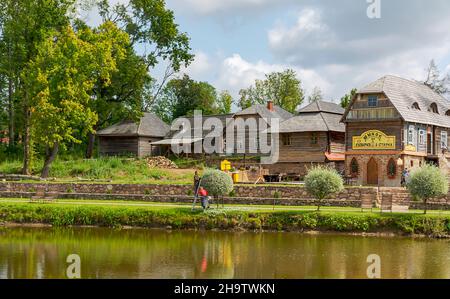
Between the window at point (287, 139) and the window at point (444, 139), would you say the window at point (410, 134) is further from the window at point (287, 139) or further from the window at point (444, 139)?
the window at point (287, 139)

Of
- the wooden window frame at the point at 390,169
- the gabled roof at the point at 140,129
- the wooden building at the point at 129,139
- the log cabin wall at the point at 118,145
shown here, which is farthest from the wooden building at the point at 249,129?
the wooden window frame at the point at 390,169

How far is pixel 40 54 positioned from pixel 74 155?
14802 millimetres

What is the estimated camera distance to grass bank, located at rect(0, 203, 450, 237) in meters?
30.2

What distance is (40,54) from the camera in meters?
49.7

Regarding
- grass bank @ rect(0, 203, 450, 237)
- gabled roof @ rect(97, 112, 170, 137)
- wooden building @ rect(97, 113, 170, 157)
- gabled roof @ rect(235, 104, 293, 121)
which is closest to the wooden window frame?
grass bank @ rect(0, 203, 450, 237)

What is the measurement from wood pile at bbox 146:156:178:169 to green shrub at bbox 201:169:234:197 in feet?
74.0

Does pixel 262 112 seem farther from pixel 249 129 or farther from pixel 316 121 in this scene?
pixel 316 121

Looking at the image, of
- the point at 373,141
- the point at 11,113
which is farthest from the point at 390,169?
the point at 11,113

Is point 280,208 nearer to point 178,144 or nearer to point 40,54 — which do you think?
point 40,54

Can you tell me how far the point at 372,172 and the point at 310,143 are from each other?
760 centimetres

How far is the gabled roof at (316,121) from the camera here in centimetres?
5203

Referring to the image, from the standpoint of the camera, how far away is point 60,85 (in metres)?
48.6
